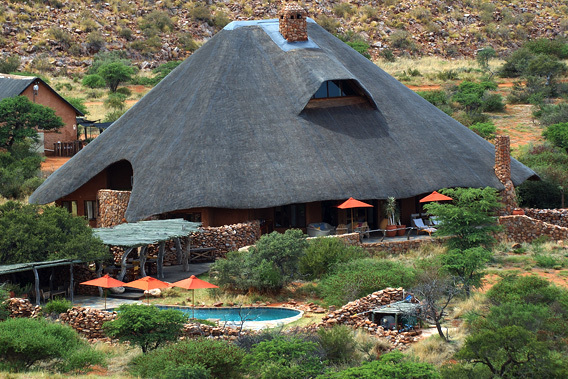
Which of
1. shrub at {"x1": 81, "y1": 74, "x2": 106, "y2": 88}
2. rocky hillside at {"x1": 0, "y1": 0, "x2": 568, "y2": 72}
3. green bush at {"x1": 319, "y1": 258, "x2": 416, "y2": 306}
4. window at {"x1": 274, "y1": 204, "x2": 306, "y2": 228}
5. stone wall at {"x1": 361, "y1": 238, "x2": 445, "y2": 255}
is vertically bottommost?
green bush at {"x1": 319, "y1": 258, "x2": 416, "y2": 306}

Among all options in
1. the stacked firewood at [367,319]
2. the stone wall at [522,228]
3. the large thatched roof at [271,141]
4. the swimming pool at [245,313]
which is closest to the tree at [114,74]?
the large thatched roof at [271,141]

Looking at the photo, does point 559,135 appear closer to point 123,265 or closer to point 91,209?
point 91,209

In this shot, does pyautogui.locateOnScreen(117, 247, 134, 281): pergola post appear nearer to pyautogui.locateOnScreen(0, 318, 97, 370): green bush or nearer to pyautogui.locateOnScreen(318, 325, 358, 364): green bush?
pyautogui.locateOnScreen(0, 318, 97, 370): green bush

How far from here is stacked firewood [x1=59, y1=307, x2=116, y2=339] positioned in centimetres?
2350

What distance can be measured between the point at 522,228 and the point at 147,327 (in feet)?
59.4

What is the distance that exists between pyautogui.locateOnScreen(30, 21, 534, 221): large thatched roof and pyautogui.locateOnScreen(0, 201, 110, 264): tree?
4.64 m

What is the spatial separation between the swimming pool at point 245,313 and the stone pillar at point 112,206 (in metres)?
9.24

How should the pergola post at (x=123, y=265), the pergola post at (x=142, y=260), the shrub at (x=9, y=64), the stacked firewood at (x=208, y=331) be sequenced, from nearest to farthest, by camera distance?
the stacked firewood at (x=208, y=331)
the pergola post at (x=123, y=265)
the pergola post at (x=142, y=260)
the shrub at (x=9, y=64)

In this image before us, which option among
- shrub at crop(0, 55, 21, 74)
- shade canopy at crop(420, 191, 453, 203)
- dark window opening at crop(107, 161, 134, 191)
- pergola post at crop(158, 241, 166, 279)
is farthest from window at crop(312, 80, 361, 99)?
shrub at crop(0, 55, 21, 74)

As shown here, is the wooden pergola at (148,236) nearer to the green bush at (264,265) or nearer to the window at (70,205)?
the green bush at (264,265)

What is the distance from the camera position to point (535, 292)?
2327 centimetres

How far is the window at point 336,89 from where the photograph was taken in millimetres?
37625

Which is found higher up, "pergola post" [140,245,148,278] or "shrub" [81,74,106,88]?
"shrub" [81,74,106,88]

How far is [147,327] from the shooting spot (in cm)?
2159
